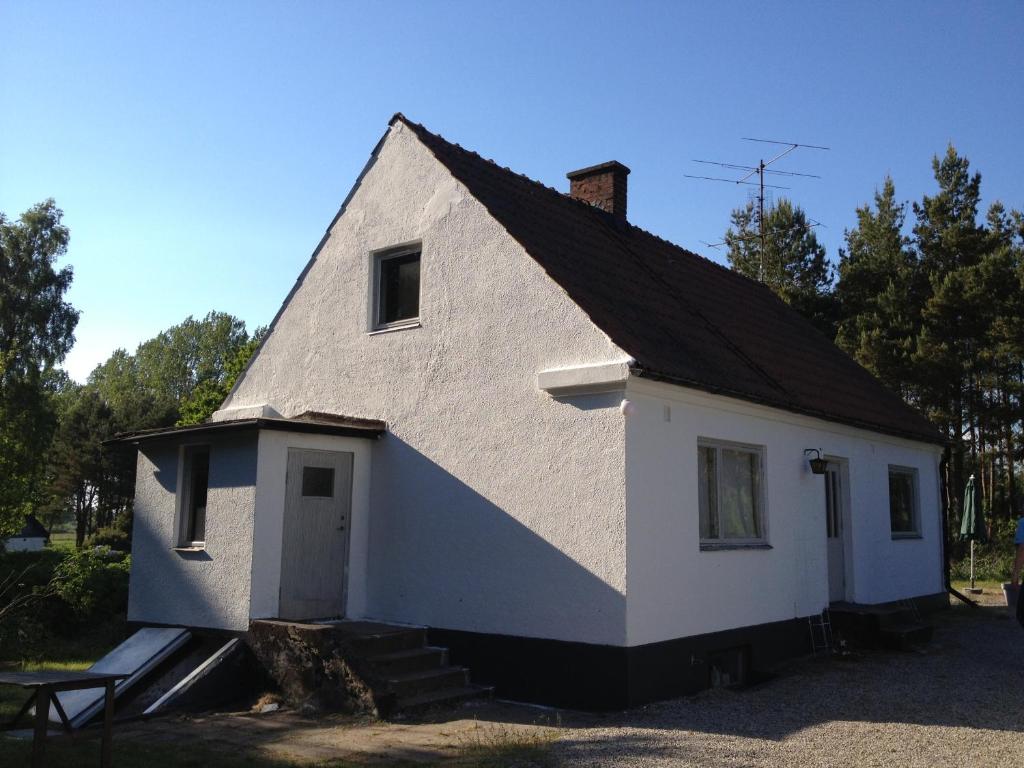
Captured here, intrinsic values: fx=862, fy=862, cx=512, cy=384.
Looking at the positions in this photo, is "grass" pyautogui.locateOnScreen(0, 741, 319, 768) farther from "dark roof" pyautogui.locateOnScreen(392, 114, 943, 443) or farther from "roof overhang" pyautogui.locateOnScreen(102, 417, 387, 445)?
"dark roof" pyautogui.locateOnScreen(392, 114, 943, 443)

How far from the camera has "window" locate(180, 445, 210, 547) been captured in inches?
423

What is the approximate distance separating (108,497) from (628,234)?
56.7 metres

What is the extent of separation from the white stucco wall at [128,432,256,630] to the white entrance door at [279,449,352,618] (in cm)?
48

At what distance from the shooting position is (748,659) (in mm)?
10414

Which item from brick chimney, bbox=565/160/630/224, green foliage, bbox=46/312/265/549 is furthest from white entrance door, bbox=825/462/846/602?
green foliage, bbox=46/312/265/549

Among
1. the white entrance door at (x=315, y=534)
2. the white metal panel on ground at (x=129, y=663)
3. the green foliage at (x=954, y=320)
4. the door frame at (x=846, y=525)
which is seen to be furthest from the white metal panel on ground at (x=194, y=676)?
the green foliage at (x=954, y=320)

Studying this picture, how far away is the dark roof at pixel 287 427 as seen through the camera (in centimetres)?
980

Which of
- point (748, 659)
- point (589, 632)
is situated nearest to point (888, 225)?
point (748, 659)

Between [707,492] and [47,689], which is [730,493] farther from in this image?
[47,689]

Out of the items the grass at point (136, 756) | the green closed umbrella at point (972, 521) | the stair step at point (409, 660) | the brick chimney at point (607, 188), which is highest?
the brick chimney at point (607, 188)

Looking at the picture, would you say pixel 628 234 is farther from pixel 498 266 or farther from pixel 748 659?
pixel 748 659

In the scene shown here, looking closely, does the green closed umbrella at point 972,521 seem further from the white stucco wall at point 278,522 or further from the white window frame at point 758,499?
the white stucco wall at point 278,522

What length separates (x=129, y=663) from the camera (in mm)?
9789

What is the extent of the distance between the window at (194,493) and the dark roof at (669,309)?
4791 millimetres
